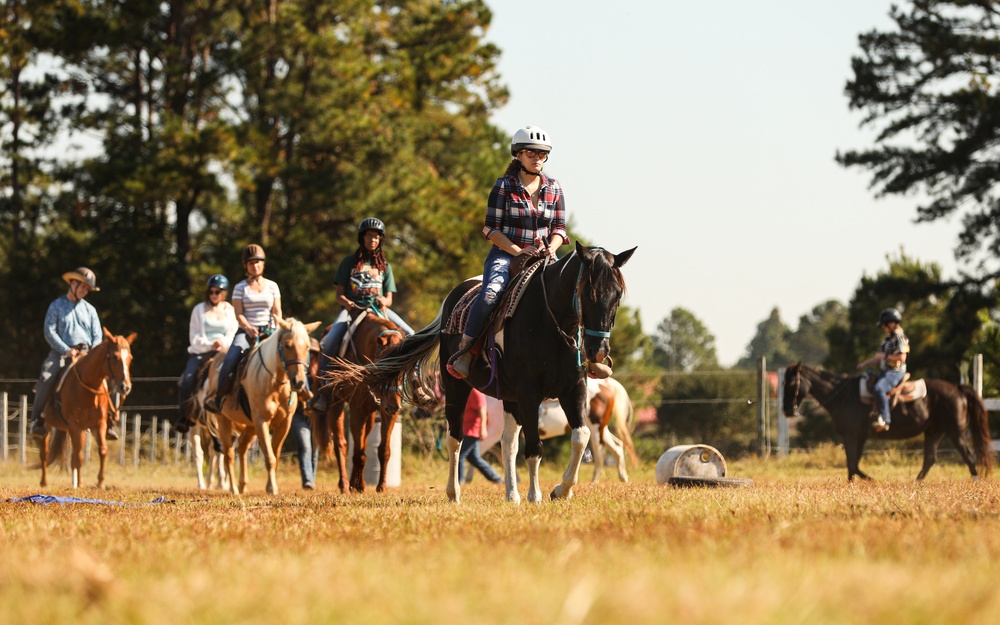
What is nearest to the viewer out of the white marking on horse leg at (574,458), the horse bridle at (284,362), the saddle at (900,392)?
the white marking on horse leg at (574,458)

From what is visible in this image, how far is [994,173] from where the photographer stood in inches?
1326

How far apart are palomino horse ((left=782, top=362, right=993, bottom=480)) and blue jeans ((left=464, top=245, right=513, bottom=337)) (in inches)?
367

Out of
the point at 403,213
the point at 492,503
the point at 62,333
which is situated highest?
the point at 403,213

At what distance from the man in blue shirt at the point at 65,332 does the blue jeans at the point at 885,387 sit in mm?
10665

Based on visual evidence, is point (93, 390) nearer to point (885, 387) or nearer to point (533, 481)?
point (533, 481)

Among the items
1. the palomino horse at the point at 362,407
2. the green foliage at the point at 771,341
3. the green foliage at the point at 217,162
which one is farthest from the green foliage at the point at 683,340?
the palomino horse at the point at 362,407

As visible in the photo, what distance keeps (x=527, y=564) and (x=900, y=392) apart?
1490 centimetres

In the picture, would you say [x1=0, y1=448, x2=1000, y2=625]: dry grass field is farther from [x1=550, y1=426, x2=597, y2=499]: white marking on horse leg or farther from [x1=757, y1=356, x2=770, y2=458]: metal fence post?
[x1=757, y1=356, x2=770, y2=458]: metal fence post

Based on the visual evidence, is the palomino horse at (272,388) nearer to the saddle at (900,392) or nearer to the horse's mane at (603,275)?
the horse's mane at (603,275)

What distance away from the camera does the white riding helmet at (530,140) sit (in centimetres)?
1069

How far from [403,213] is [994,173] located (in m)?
15.2

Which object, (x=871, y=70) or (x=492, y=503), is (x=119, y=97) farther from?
(x=492, y=503)

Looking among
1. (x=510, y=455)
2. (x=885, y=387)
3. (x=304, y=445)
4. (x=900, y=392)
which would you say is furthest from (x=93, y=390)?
(x=900, y=392)

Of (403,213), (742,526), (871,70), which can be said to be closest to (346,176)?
(403,213)
